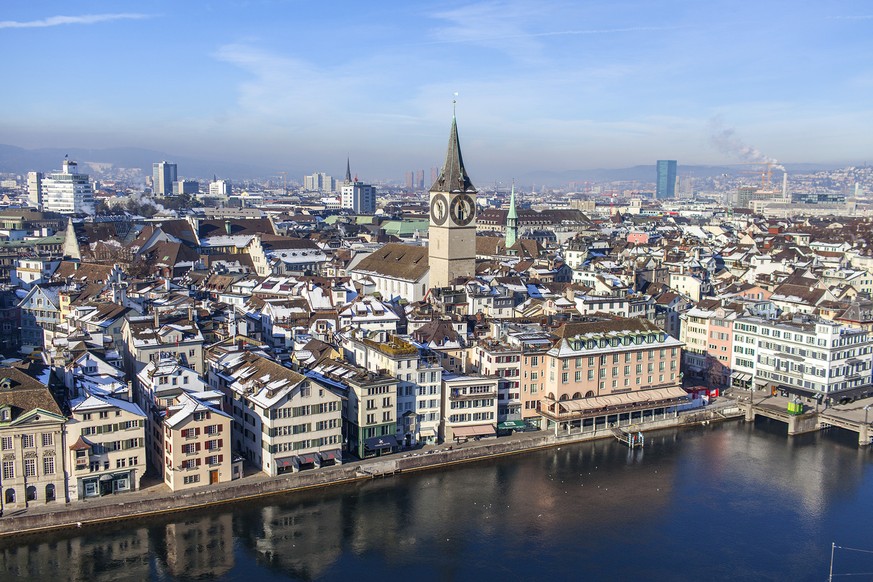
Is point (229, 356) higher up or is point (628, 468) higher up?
point (229, 356)

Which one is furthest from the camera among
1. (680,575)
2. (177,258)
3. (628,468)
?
(177,258)

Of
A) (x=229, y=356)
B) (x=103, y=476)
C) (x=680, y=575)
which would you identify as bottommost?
(x=680, y=575)

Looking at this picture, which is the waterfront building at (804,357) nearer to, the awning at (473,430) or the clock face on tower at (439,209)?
the awning at (473,430)

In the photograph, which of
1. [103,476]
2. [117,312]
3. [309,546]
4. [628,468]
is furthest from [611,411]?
[117,312]

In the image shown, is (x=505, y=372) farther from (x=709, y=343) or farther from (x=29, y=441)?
(x=29, y=441)

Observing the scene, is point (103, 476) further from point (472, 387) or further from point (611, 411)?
point (611, 411)

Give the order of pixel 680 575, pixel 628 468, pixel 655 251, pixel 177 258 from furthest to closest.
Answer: pixel 655 251 < pixel 177 258 < pixel 628 468 < pixel 680 575

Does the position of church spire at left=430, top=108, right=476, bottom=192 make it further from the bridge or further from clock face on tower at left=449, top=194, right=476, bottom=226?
the bridge

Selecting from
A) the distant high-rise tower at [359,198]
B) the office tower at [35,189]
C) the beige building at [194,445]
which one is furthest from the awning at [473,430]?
the distant high-rise tower at [359,198]

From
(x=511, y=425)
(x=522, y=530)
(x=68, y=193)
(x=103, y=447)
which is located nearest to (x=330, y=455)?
(x=522, y=530)
